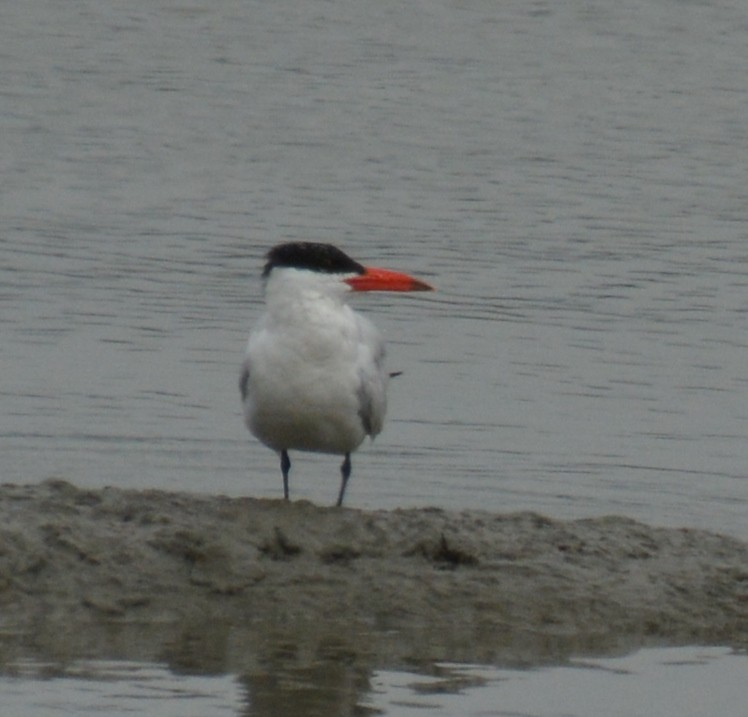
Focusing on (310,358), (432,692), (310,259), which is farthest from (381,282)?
(432,692)

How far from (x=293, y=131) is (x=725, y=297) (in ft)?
22.5

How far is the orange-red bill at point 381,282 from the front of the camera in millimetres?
9367

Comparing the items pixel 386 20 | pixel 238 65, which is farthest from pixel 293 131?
pixel 386 20

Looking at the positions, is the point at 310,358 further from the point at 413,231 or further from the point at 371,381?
the point at 413,231

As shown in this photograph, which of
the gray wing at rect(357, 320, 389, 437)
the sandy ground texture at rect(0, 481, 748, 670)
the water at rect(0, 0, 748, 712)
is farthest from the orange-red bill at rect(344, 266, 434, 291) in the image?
the water at rect(0, 0, 748, 712)

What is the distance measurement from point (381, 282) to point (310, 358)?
0.54 metres

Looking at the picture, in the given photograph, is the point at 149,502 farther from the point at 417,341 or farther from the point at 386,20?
the point at 386,20

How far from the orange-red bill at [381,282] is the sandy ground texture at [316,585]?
37.8 inches

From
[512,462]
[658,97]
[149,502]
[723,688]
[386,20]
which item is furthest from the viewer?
[386,20]

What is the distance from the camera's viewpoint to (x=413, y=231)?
17750mm

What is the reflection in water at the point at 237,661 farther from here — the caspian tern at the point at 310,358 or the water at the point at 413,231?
the water at the point at 413,231

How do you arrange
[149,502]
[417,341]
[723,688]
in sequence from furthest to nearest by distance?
[417,341], [149,502], [723,688]

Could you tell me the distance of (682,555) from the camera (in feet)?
31.0

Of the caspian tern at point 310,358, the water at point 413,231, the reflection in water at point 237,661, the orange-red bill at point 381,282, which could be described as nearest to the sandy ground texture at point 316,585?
the reflection in water at point 237,661
